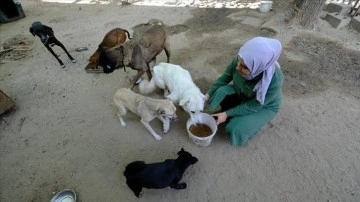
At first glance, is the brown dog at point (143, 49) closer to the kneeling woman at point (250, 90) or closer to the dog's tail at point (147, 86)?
the dog's tail at point (147, 86)

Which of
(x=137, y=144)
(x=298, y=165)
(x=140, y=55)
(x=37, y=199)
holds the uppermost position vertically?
(x=140, y=55)

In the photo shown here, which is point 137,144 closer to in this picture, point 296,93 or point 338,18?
point 296,93

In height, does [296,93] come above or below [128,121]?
above

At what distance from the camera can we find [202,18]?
7.07 meters

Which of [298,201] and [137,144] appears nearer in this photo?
[298,201]

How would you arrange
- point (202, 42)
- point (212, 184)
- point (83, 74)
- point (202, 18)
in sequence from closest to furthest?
1. point (212, 184)
2. point (83, 74)
3. point (202, 42)
4. point (202, 18)

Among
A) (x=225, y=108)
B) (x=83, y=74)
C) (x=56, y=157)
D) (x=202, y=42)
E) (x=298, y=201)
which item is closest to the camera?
(x=298, y=201)

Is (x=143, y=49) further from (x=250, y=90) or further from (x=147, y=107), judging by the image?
(x=250, y=90)

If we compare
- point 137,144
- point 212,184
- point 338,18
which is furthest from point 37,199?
point 338,18

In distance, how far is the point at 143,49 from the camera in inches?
161

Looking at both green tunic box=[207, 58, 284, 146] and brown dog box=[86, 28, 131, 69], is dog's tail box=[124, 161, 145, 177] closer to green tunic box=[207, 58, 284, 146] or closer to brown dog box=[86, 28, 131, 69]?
green tunic box=[207, 58, 284, 146]

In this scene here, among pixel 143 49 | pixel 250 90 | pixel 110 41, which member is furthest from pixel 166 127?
pixel 110 41

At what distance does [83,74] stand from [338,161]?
4991mm

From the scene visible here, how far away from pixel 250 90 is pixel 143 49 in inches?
82.1
